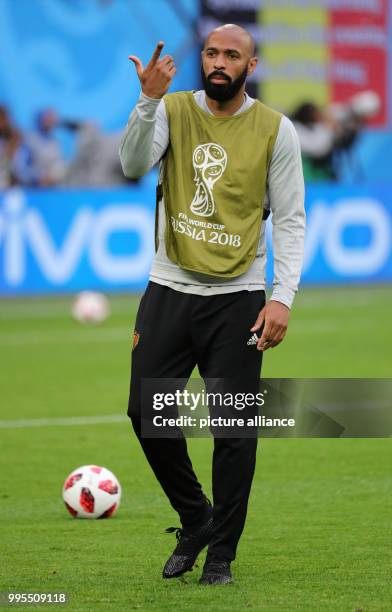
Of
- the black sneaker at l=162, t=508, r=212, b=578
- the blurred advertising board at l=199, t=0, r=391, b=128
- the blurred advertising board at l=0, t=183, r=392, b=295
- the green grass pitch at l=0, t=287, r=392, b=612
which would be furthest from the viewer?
the blurred advertising board at l=199, t=0, r=391, b=128

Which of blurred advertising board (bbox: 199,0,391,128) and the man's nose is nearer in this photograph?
the man's nose

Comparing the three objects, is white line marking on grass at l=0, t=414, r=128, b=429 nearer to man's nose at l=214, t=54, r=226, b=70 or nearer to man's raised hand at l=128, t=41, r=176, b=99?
man's nose at l=214, t=54, r=226, b=70

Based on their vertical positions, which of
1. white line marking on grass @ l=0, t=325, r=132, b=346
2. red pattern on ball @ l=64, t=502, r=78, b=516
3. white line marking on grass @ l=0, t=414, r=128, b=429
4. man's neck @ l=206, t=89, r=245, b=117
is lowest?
white line marking on grass @ l=0, t=325, r=132, b=346

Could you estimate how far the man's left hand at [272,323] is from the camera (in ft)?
20.2

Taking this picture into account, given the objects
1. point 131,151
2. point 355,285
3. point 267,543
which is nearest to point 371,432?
point 267,543

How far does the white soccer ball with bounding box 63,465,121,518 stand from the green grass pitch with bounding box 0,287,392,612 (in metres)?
0.08

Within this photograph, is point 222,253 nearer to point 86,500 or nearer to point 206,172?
point 206,172

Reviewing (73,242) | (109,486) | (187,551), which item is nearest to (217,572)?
(187,551)

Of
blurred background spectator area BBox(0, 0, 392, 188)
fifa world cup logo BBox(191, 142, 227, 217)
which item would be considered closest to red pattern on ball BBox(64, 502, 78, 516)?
fifa world cup logo BBox(191, 142, 227, 217)

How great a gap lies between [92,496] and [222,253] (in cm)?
222

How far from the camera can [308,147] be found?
26.5 m

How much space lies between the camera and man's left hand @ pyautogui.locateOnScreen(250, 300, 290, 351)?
6.15 meters

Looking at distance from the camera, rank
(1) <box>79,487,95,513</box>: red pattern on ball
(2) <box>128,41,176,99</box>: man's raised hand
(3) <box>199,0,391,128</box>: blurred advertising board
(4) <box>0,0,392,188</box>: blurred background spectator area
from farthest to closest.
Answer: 1. (3) <box>199,0,391,128</box>: blurred advertising board
2. (4) <box>0,0,392,188</box>: blurred background spectator area
3. (1) <box>79,487,95,513</box>: red pattern on ball
4. (2) <box>128,41,176,99</box>: man's raised hand

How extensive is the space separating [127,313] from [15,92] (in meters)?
5.02
